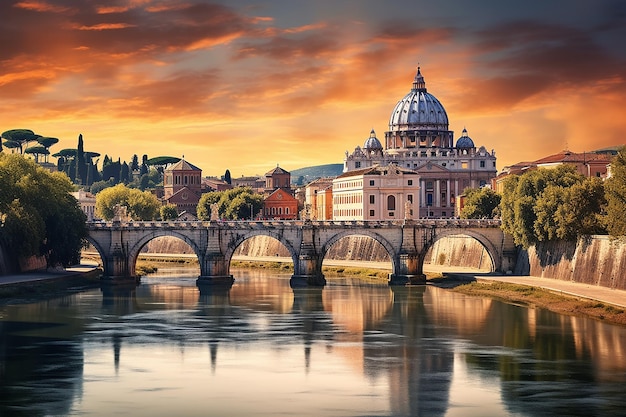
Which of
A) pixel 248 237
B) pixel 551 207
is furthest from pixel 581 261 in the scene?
pixel 248 237

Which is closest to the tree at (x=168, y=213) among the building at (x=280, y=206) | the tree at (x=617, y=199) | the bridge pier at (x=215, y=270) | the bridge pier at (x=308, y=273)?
the building at (x=280, y=206)

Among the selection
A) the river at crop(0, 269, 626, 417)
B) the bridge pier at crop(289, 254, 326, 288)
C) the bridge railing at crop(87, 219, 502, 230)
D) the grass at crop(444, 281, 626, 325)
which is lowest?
the river at crop(0, 269, 626, 417)

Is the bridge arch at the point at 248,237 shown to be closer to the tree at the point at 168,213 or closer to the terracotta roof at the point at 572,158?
the terracotta roof at the point at 572,158

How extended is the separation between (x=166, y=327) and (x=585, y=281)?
3039 cm

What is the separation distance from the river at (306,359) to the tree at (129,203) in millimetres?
84644

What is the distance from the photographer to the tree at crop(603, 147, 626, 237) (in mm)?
81125

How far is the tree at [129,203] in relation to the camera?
577ft

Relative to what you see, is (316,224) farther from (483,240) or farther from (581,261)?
(581,261)

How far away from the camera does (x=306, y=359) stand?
62.4m

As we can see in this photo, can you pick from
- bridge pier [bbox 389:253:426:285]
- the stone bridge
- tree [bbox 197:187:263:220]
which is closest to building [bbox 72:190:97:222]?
tree [bbox 197:187:263:220]

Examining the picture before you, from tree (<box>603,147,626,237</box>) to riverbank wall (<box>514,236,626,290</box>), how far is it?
40.5 inches

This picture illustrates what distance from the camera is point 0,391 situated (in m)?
53.8

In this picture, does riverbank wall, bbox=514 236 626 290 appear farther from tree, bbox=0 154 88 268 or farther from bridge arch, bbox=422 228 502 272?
tree, bbox=0 154 88 268

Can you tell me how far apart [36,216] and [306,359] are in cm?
4351
